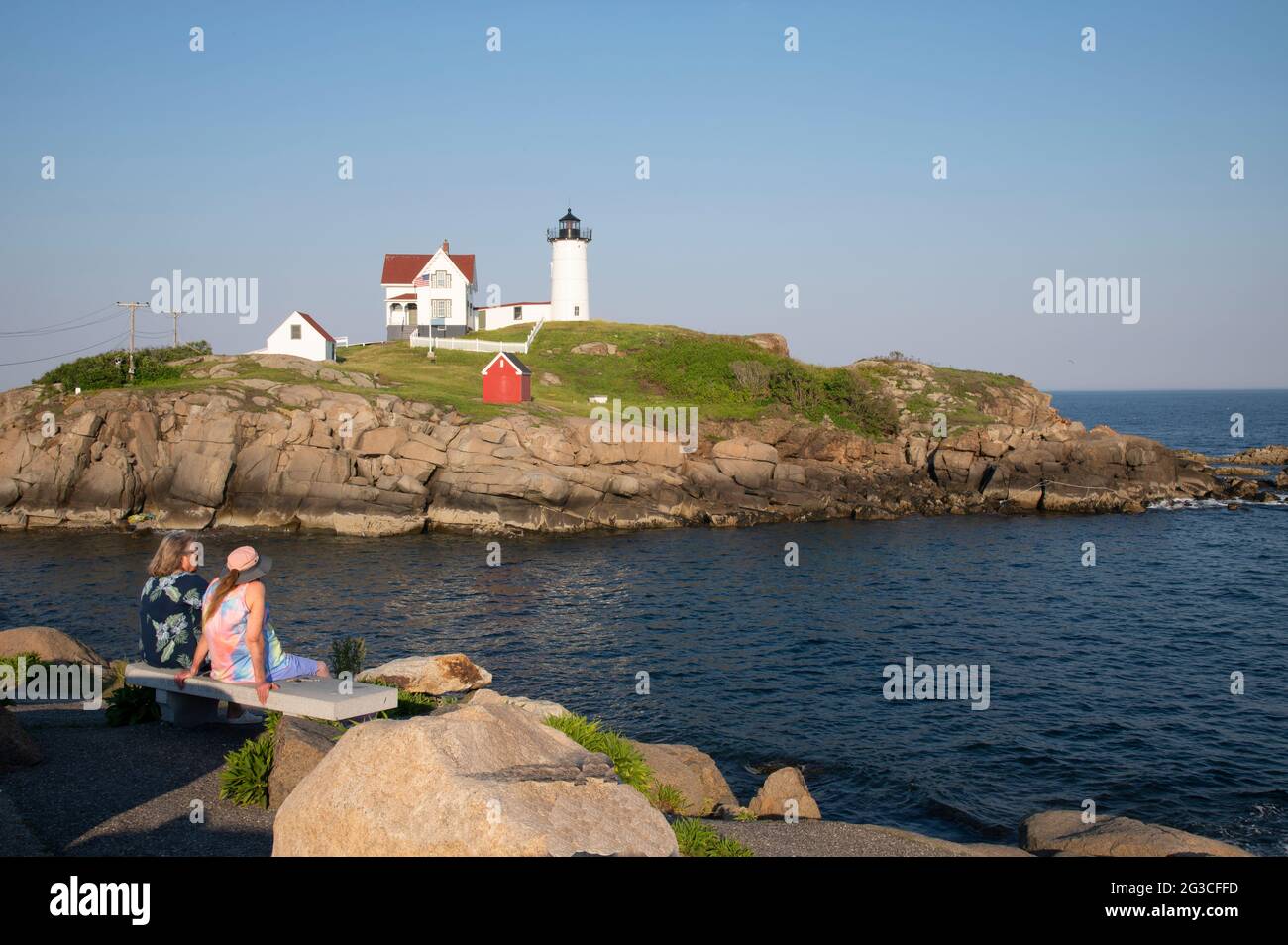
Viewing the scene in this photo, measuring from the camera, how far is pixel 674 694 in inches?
1070

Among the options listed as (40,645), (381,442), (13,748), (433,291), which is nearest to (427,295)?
(433,291)

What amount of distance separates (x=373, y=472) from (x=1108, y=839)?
42951 millimetres

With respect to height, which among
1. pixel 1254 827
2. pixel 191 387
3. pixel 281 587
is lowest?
pixel 1254 827

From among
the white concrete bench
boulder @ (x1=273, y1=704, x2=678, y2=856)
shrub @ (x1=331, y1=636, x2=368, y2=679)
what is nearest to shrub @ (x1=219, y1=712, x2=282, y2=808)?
the white concrete bench

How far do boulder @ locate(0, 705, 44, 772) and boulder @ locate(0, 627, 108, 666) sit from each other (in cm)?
640

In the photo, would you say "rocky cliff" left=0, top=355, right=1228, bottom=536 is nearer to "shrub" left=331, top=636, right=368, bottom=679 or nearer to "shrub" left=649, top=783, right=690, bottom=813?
"shrub" left=331, top=636, right=368, bottom=679

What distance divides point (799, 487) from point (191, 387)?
3543 cm

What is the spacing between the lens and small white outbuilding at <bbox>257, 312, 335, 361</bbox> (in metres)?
69.3

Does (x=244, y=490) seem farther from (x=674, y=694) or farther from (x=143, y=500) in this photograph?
(x=674, y=694)

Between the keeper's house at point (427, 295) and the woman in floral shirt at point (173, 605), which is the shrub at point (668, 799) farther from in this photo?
the keeper's house at point (427, 295)

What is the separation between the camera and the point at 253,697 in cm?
1291

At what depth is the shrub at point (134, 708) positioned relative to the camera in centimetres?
1402

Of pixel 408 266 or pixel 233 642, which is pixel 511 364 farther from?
pixel 233 642
